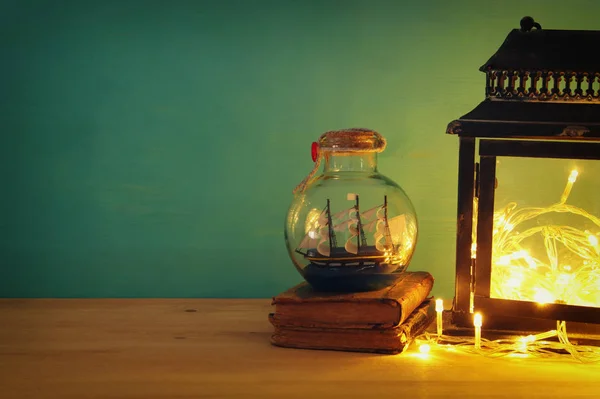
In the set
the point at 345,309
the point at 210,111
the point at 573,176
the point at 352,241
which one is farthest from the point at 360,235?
the point at 210,111

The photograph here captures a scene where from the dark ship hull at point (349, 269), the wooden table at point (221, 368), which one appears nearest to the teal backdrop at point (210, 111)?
the wooden table at point (221, 368)

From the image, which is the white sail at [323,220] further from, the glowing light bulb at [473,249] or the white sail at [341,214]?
the glowing light bulb at [473,249]

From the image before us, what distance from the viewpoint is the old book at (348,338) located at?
3.98 ft

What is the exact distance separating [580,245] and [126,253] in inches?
38.3

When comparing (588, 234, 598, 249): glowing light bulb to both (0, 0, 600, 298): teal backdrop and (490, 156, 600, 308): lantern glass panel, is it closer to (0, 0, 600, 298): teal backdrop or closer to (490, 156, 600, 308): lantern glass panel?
(490, 156, 600, 308): lantern glass panel

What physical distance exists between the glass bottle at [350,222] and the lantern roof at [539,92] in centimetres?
17

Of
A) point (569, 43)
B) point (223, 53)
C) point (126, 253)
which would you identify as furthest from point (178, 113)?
Answer: point (569, 43)

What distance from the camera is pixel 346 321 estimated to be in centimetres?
123

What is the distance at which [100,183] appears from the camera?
5.57 feet

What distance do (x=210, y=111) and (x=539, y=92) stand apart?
0.73 m

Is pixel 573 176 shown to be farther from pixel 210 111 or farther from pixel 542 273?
pixel 210 111

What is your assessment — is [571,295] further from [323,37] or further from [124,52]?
[124,52]

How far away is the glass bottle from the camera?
129 cm

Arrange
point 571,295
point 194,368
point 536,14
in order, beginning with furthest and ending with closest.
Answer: point 536,14
point 571,295
point 194,368
